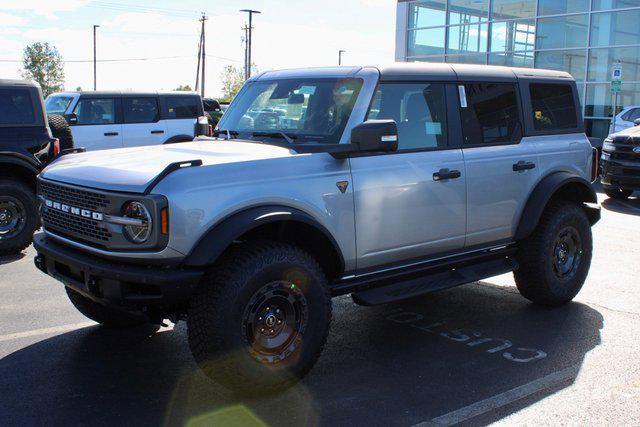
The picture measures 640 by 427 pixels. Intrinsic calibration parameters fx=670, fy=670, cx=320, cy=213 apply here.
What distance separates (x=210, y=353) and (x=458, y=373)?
5.61ft

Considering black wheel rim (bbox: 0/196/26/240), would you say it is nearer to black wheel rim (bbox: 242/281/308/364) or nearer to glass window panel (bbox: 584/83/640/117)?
black wheel rim (bbox: 242/281/308/364)

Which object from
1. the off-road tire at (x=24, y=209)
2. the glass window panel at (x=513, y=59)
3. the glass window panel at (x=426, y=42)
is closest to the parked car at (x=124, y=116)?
the off-road tire at (x=24, y=209)

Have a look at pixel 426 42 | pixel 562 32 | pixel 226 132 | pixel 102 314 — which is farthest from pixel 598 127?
pixel 102 314

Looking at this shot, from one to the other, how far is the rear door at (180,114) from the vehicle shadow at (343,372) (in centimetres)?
994

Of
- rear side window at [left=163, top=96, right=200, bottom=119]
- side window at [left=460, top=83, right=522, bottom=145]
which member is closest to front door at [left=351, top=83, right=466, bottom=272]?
side window at [left=460, top=83, right=522, bottom=145]

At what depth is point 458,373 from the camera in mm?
4441

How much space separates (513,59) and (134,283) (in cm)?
2492

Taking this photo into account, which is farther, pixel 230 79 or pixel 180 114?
pixel 230 79

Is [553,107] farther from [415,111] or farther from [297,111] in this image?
[297,111]

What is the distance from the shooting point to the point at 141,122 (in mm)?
14344

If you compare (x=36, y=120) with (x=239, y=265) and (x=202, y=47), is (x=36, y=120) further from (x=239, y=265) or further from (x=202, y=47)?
(x=202, y=47)

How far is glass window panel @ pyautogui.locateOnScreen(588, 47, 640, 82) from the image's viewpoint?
2256 cm

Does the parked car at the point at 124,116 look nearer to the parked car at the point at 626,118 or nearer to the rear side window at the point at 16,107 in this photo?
the rear side window at the point at 16,107

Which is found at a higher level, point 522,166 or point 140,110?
point 140,110
